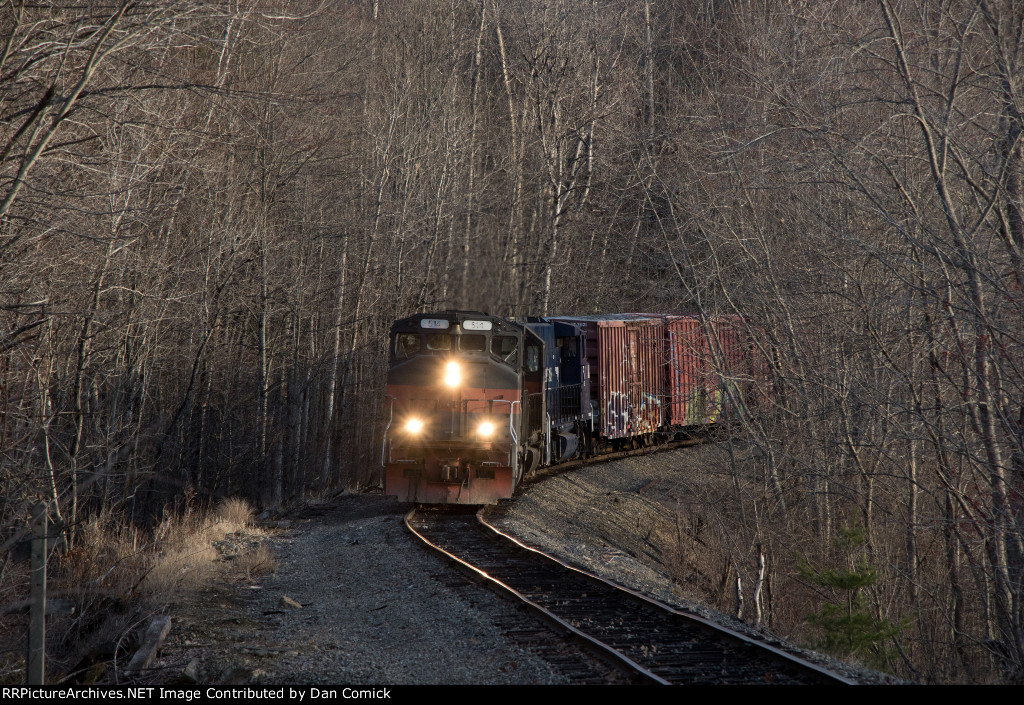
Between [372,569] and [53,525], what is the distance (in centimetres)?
411

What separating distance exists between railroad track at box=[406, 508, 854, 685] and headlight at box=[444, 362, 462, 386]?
310cm

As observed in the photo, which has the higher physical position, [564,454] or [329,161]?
[329,161]

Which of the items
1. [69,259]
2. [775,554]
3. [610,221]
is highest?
[610,221]

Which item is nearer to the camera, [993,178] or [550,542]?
[993,178]

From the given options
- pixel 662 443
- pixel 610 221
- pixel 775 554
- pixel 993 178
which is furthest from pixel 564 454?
pixel 610 221

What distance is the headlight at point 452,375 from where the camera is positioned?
14.0m

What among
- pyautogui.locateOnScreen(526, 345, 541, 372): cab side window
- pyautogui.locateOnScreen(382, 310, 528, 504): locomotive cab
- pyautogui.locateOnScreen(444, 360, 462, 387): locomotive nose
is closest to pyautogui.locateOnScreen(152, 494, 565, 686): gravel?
pyautogui.locateOnScreen(382, 310, 528, 504): locomotive cab

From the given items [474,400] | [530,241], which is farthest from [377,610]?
[530,241]

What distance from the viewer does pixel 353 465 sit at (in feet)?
79.6

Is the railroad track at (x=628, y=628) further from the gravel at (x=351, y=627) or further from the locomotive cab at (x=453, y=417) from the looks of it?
the locomotive cab at (x=453, y=417)

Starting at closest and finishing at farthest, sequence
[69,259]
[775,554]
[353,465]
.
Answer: [69,259], [775,554], [353,465]

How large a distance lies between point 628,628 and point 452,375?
22.4ft

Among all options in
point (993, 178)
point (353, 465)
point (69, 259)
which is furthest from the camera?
point (353, 465)

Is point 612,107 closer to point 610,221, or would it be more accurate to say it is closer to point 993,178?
point 610,221
